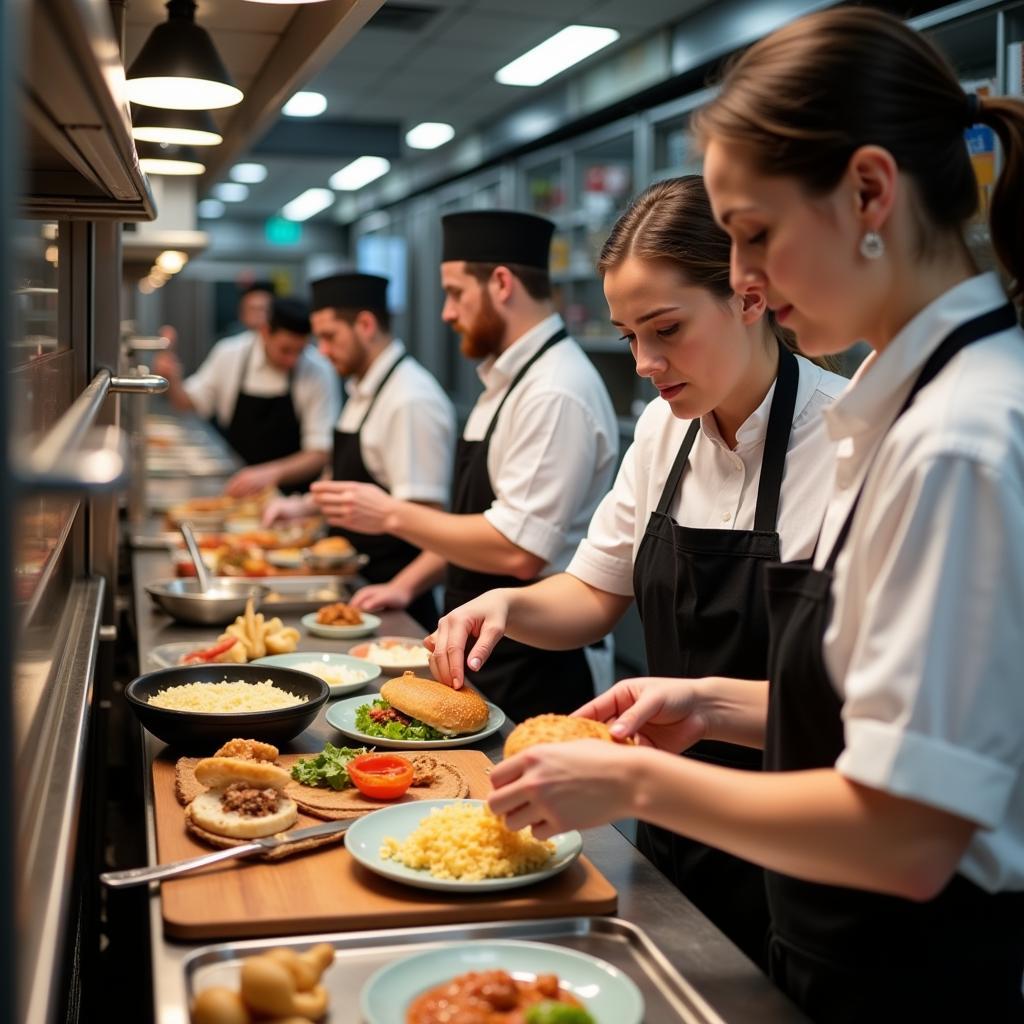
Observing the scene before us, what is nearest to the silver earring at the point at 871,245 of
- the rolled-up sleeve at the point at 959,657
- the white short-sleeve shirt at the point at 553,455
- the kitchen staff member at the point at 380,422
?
the rolled-up sleeve at the point at 959,657

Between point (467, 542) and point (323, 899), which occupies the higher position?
point (467, 542)

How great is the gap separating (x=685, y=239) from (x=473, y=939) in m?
1.14

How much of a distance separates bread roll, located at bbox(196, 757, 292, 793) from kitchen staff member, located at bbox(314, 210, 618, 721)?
1.49m

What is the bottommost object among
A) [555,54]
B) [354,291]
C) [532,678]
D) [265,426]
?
[532,678]

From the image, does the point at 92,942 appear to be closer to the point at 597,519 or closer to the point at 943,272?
the point at 597,519

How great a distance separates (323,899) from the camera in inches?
55.2

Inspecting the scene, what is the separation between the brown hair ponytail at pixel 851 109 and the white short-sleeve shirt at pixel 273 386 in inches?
203

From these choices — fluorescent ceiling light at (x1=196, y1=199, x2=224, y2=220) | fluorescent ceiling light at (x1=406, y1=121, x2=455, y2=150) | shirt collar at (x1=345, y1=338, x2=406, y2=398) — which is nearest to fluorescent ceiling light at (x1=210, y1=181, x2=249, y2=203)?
fluorescent ceiling light at (x1=196, y1=199, x2=224, y2=220)

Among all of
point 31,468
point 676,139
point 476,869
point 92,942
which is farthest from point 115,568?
point 676,139

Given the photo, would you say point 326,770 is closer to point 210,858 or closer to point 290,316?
point 210,858

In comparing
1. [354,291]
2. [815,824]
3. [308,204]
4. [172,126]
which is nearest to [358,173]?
[308,204]

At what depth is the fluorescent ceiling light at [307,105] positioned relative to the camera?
28.2 ft

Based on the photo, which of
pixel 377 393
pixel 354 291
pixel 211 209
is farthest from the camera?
pixel 211 209

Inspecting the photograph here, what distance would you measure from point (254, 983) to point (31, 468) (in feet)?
1.80
